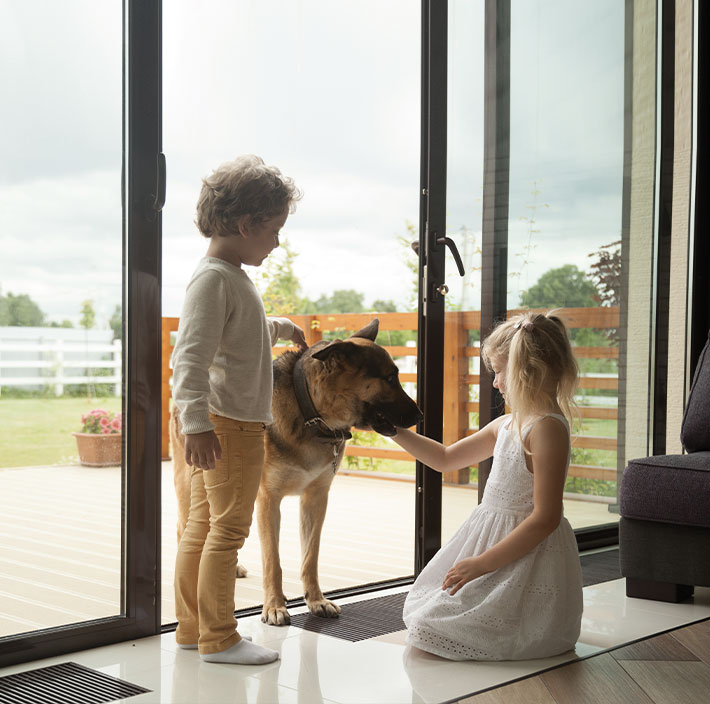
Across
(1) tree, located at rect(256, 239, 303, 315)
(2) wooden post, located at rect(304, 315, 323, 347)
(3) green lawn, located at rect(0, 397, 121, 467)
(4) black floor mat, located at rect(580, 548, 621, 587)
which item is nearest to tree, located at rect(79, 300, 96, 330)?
(3) green lawn, located at rect(0, 397, 121, 467)

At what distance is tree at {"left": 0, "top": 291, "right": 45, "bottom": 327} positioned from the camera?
190 centimetres

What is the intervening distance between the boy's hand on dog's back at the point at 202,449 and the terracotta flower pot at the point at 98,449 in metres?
0.34

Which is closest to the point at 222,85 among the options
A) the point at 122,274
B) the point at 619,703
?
the point at 122,274

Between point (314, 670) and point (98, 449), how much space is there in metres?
0.73

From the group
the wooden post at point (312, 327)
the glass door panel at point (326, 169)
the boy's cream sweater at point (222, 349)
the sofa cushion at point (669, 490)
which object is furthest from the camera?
the wooden post at point (312, 327)

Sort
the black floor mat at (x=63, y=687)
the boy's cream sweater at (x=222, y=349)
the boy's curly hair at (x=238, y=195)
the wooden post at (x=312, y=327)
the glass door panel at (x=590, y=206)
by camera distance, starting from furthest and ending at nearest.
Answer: the wooden post at (x=312, y=327)
the glass door panel at (x=590, y=206)
the boy's curly hair at (x=238, y=195)
the boy's cream sweater at (x=222, y=349)
the black floor mat at (x=63, y=687)

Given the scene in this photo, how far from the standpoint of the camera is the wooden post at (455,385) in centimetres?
282

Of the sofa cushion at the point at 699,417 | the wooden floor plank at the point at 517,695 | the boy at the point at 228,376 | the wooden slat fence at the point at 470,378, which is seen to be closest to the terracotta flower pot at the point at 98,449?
the boy at the point at 228,376

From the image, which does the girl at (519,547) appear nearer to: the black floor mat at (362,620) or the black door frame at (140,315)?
the black floor mat at (362,620)

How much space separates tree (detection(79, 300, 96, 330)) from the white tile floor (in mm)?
771

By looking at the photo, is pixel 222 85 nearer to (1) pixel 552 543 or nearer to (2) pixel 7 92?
(2) pixel 7 92

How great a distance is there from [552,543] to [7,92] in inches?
65.1

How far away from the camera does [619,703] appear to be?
1.71 metres

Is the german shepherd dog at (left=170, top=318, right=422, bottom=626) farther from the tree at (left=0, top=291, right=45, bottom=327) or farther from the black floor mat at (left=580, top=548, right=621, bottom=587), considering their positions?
the black floor mat at (left=580, top=548, right=621, bottom=587)
